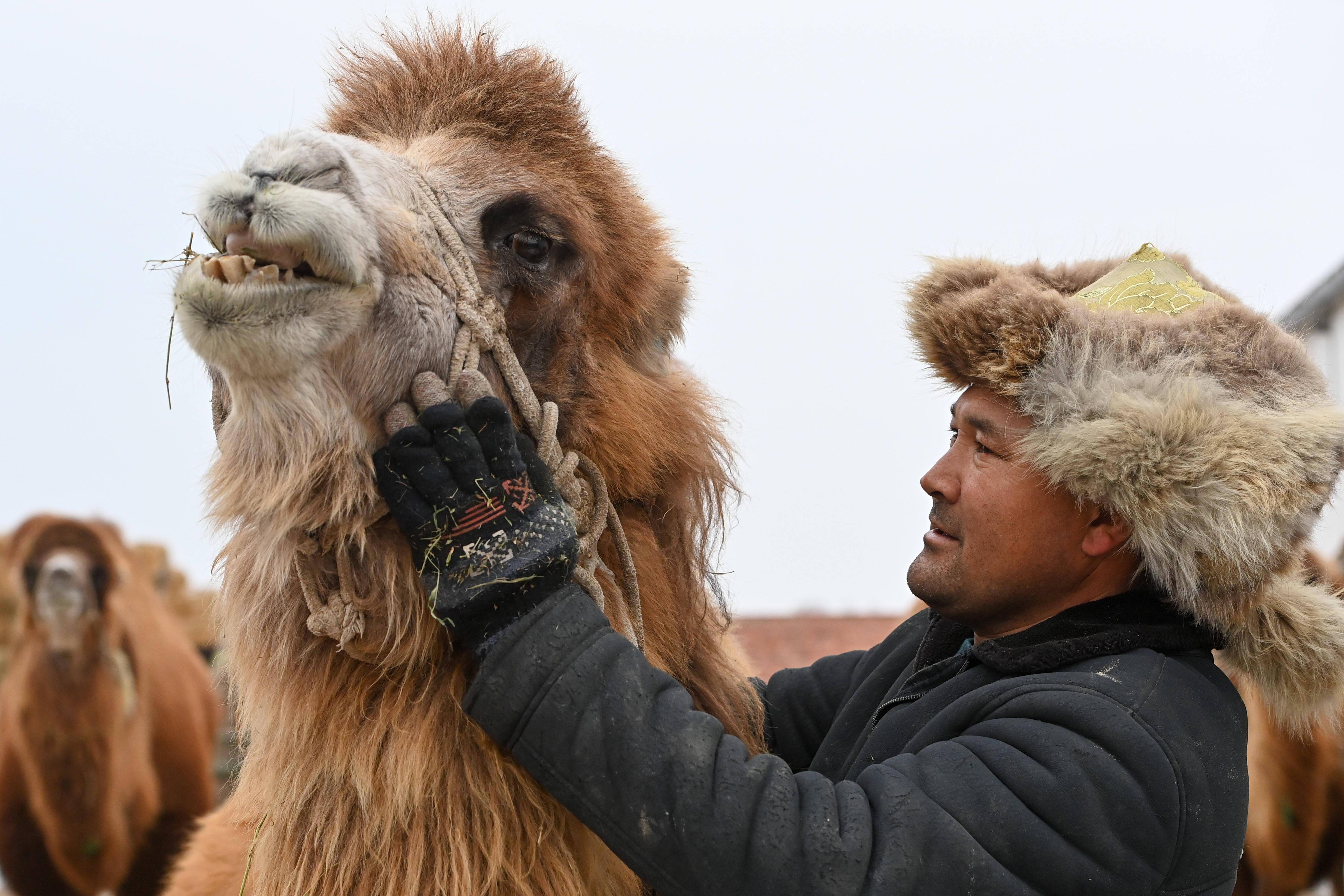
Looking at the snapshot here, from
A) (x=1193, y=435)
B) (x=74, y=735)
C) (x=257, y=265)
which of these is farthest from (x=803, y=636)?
(x=257, y=265)

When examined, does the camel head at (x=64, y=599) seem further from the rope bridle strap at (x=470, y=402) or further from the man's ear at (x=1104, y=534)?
the man's ear at (x=1104, y=534)

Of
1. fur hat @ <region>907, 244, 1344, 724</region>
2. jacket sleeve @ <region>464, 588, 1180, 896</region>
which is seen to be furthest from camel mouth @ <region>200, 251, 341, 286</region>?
fur hat @ <region>907, 244, 1344, 724</region>

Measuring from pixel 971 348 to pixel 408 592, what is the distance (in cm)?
106

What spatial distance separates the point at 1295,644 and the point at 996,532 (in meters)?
0.53

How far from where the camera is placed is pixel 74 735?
5.74m

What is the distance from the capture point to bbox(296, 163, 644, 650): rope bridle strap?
5.92 ft

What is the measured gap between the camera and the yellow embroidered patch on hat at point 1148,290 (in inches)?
77.5

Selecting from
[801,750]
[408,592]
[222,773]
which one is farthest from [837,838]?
[222,773]

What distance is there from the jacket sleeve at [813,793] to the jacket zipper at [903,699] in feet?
1.18

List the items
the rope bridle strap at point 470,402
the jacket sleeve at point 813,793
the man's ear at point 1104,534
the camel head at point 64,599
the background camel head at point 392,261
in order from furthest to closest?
the camel head at point 64,599 → the man's ear at point 1104,534 → the rope bridle strap at point 470,402 → the background camel head at point 392,261 → the jacket sleeve at point 813,793

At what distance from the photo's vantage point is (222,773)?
23.6 ft

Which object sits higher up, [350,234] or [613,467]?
[350,234]

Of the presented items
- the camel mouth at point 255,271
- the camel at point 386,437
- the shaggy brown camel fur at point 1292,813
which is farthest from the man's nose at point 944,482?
the shaggy brown camel fur at point 1292,813

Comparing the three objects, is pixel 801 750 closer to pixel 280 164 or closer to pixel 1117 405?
pixel 1117 405
